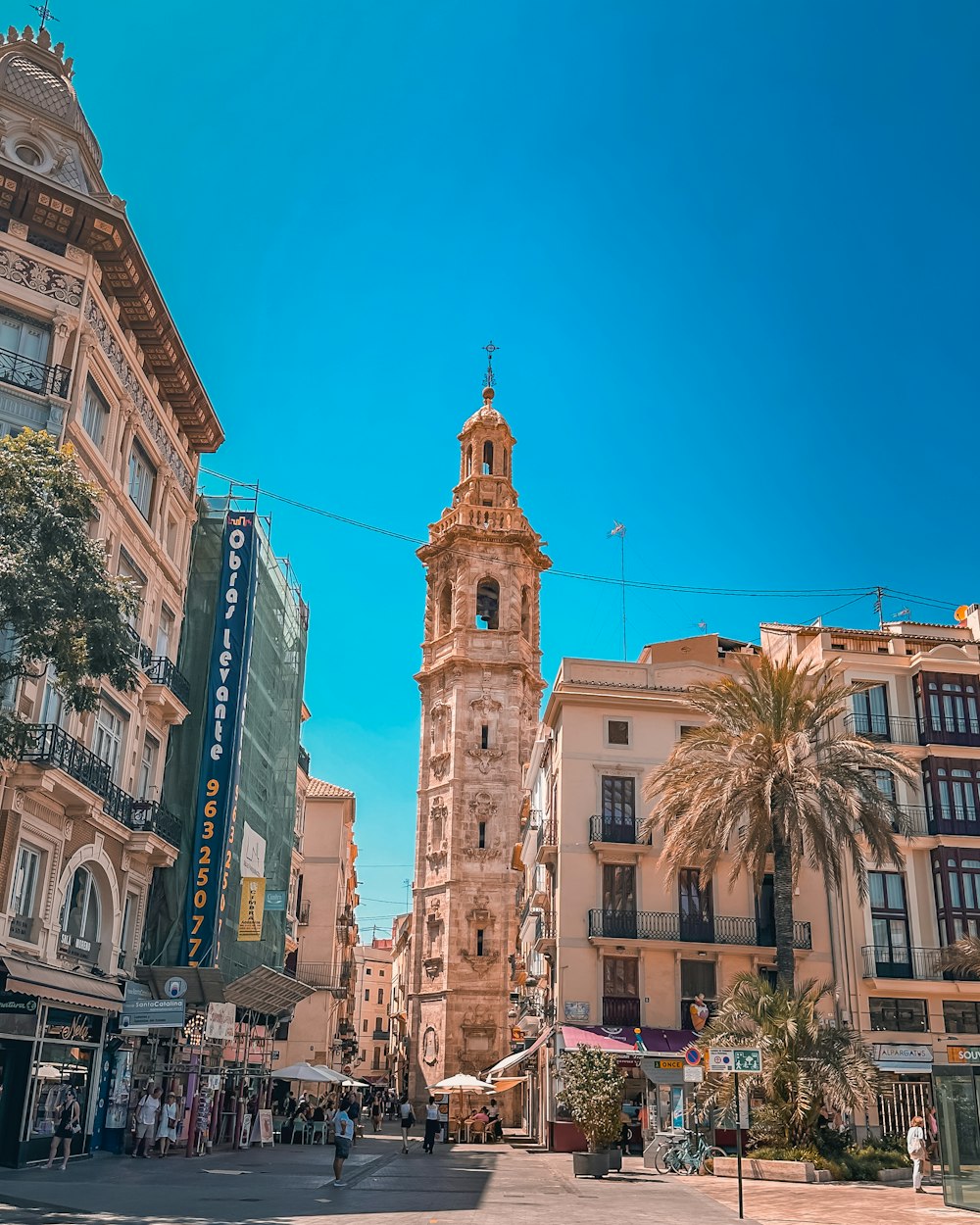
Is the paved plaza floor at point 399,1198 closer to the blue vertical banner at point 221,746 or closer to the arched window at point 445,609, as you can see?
the blue vertical banner at point 221,746

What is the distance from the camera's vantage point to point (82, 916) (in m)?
25.6

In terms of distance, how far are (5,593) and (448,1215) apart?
10654 mm

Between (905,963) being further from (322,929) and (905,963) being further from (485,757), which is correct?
(322,929)

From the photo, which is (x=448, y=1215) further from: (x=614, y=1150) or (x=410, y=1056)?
(x=410, y=1056)

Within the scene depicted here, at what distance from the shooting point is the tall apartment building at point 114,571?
21922mm

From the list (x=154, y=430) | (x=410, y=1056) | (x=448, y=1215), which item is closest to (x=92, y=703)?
(x=448, y=1215)

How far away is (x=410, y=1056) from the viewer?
203ft

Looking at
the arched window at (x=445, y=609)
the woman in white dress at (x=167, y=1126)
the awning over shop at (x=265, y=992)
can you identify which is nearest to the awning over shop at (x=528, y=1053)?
the awning over shop at (x=265, y=992)

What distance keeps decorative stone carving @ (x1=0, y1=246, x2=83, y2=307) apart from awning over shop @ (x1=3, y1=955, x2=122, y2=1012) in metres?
13.1

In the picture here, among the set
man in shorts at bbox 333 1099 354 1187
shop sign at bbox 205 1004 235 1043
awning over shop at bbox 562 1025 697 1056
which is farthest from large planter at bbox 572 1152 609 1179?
awning over shop at bbox 562 1025 697 1056

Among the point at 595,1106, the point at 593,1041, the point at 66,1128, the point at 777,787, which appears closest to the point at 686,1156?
the point at 595,1106

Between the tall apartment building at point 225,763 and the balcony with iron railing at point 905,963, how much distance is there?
18.6 metres

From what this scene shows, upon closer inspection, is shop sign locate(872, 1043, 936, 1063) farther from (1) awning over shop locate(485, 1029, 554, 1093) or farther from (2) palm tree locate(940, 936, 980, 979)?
(1) awning over shop locate(485, 1029, 554, 1093)

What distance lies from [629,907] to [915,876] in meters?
9.24
